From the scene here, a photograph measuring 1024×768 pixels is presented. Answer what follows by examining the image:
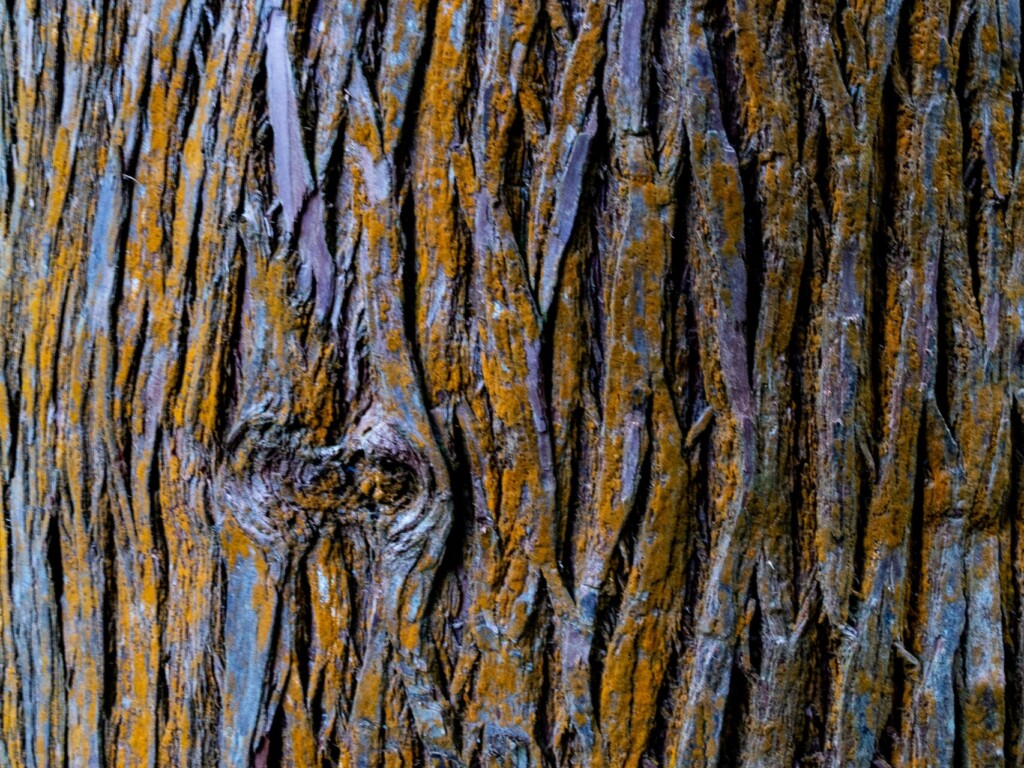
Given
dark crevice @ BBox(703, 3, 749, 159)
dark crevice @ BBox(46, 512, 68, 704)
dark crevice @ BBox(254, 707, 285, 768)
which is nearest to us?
dark crevice @ BBox(703, 3, 749, 159)

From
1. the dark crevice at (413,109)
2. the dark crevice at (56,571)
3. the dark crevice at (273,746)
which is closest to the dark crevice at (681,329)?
the dark crevice at (413,109)

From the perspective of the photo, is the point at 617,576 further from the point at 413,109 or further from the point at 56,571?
the point at 56,571

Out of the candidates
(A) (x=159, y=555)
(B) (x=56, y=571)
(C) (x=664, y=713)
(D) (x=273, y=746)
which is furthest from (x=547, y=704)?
(B) (x=56, y=571)

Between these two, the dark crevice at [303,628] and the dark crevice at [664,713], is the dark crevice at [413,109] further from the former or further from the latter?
the dark crevice at [664,713]

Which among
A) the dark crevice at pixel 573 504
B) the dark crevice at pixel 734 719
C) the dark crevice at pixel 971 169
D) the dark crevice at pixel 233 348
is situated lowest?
the dark crevice at pixel 734 719

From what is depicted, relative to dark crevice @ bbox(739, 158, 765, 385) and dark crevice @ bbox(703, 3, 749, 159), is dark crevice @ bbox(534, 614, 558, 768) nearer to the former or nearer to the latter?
dark crevice @ bbox(739, 158, 765, 385)

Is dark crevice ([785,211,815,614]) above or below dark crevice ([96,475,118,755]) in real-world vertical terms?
above

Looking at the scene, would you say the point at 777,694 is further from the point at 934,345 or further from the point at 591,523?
the point at 934,345

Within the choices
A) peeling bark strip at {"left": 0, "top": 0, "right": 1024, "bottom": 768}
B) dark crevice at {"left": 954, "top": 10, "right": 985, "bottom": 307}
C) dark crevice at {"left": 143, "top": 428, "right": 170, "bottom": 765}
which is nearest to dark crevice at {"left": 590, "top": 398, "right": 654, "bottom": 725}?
peeling bark strip at {"left": 0, "top": 0, "right": 1024, "bottom": 768}

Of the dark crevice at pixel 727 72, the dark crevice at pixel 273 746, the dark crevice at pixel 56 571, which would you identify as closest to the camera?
the dark crevice at pixel 727 72
